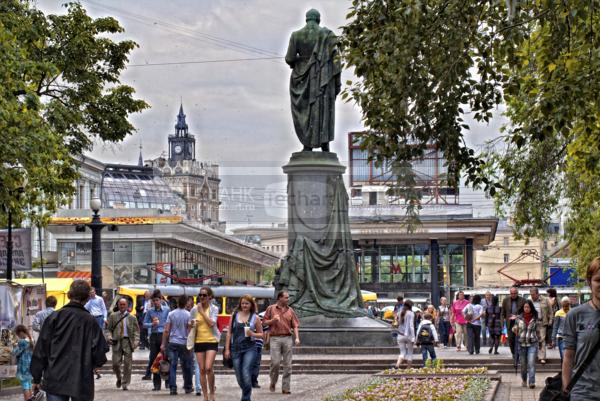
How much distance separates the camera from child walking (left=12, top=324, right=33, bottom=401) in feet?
59.3

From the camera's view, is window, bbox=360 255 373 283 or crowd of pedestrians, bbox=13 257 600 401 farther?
window, bbox=360 255 373 283

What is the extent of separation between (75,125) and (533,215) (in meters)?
10.4

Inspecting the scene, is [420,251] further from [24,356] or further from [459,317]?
[24,356]

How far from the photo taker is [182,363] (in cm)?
2092

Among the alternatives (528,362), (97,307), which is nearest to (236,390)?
(528,362)

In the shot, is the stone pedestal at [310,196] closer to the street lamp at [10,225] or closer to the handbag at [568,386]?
the street lamp at [10,225]

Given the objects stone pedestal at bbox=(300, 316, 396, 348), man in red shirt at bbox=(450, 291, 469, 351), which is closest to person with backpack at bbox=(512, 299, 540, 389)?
stone pedestal at bbox=(300, 316, 396, 348)

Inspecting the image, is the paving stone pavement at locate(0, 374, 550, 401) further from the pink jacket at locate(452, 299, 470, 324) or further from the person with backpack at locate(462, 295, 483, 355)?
the pink jacket at locate(452, 299, 470, 324)

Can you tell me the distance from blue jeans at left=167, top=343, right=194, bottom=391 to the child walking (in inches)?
112

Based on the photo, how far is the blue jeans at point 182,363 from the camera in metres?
20.7

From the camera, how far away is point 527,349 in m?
21.9

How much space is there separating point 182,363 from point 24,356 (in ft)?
10.7

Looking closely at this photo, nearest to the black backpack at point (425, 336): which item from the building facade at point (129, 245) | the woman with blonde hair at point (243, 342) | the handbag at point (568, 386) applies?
the woman with blonde hair at point (243, 342)

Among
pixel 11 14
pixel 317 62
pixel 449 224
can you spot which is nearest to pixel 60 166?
pixel 11 14
